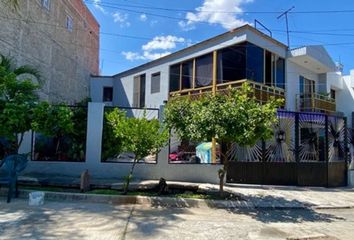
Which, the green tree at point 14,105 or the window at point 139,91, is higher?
the window at point 139,91

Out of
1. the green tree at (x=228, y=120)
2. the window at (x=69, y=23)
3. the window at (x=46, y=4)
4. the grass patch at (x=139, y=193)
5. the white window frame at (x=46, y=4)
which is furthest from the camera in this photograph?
the window at (x=69, y=23)

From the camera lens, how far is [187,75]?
18969 mm

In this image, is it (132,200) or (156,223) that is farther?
(132,200)

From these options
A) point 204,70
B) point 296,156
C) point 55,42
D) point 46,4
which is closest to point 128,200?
point 296,156

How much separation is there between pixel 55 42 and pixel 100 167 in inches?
477

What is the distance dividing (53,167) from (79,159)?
2.83 feet

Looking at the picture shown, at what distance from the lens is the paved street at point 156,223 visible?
5.80 meters

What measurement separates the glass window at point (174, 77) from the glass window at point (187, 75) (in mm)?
487

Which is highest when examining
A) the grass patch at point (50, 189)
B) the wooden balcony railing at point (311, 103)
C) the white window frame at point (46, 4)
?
the white window frame at point (46, 4)

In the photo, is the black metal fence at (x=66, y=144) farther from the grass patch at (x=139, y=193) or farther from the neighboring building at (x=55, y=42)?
the neighboring building at (x=55, y=42)

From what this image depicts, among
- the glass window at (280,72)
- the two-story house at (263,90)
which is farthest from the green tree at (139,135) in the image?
the glass window at (280,72)

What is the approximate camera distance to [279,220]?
7637mm

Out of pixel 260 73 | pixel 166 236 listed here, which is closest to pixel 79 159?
pixel 166 236

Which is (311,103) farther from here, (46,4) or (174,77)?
(46,4)
